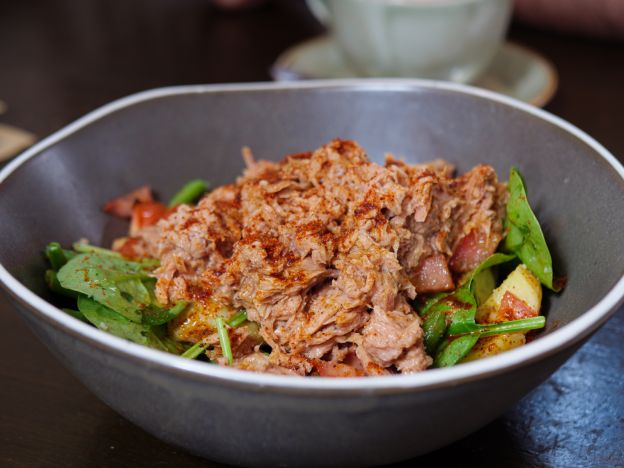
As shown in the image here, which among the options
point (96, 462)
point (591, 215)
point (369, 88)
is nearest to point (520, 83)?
point (369, 88)

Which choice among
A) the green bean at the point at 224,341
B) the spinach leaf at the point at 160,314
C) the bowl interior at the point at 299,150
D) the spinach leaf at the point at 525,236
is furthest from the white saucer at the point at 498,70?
the green bean at the point at 224,341

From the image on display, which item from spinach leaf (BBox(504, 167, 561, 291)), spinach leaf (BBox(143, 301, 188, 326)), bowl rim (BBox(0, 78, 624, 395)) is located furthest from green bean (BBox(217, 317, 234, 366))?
spinach leaf (BBox(504, 167, 561, 291))

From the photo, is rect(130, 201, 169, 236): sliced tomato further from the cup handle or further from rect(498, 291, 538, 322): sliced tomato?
the cup handle

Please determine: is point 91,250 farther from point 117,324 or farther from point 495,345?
point 495,345

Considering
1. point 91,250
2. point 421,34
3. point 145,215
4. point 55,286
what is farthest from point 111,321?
point 421,34

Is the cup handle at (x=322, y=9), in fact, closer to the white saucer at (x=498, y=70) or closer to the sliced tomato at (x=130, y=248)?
the white saucer at (x=498, y=70)

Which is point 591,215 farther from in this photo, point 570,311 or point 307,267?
point 307,267
